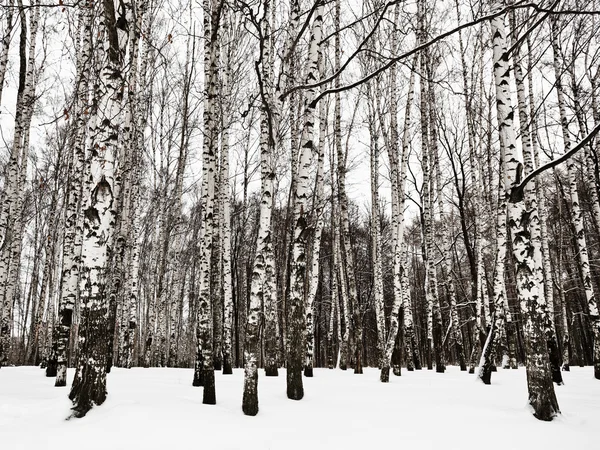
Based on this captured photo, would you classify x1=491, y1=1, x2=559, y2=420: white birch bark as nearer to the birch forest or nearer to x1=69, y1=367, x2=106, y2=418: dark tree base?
the birch forest

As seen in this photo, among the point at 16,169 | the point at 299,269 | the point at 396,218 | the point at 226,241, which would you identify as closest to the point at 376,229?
the point at 396,218

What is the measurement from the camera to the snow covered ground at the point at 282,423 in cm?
358

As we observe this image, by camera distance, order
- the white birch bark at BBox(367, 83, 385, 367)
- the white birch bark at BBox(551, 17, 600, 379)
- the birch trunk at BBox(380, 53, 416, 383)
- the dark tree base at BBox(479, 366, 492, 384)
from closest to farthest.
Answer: the dark tree base at BBox(479, 366, 492, 384)
the birch trunk at BBox(380, 53, 416, 383)
the white birch bark at BBox(551, 17, 600, 379)
the white birch bark at BBox(367, 83, 385, 367)

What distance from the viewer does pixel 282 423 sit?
176 inches

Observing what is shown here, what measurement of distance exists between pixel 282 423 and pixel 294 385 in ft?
4.77

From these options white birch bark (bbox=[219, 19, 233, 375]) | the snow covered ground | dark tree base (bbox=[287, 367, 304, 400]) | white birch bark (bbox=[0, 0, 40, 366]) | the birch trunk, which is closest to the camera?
the snow covered ground

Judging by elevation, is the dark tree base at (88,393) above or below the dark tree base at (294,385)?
above

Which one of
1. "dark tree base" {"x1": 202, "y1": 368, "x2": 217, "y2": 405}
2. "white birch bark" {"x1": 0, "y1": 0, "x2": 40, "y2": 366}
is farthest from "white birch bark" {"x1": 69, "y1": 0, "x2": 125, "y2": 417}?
"white birch bark" {"x1": 0, "y1": 0, "x2": 40, "y2": 366}

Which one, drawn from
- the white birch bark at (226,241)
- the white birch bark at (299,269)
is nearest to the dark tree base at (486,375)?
the white birch bark at (299,269)

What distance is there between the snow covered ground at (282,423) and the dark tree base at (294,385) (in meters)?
0.15

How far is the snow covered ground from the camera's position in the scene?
3582mm

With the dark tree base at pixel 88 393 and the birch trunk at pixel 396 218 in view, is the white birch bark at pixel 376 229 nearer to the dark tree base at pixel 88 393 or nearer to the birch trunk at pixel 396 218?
the birch trunk at pixel 396 218

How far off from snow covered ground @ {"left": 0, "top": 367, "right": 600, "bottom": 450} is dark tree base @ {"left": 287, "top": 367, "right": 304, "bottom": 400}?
0.15 m

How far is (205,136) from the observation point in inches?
273
